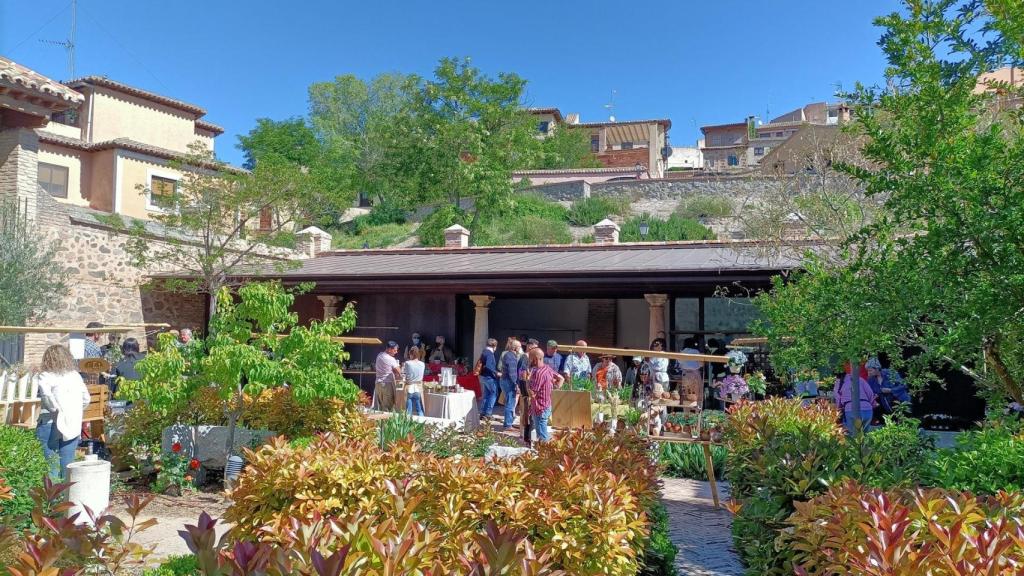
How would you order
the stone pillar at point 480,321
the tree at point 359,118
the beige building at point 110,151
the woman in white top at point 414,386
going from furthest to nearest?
the tree at point 359,118 < the beige building at point 110,151 < the stone pillar at point 480,321 < the woman in white top at point 414,386

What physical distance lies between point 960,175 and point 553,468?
2.62 meters

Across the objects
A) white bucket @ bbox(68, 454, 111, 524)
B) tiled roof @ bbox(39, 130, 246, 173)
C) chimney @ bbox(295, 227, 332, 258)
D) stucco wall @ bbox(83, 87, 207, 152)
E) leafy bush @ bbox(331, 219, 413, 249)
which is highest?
stucco wall @ bbox(83, 87, 207, 152)

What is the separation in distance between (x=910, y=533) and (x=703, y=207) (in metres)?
27.3

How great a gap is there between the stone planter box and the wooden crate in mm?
3443

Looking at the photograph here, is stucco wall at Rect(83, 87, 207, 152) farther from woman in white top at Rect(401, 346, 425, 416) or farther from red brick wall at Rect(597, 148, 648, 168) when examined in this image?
red brick wall at Rect(597, 148, 648, 168)

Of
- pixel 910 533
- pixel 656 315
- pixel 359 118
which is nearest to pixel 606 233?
pixel 656 315

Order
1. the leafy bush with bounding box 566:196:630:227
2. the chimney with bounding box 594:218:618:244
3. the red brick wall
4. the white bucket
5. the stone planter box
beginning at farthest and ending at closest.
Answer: the red brick wall < the leafy bush with bounding box 566:196:630:227 < the chimney with bounding box 594:218:618:244 < the stone planter box < the white bucket

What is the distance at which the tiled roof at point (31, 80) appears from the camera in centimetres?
1095

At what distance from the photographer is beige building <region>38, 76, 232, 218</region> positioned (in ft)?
81.3

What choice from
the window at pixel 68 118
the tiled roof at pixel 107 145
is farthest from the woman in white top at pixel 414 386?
the window at pixel 68 118

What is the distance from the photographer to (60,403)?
6.42m

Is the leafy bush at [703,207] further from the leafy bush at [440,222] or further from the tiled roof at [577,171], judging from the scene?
the leafy bush at [440,222]

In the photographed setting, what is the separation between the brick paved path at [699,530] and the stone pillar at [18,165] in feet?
38.4

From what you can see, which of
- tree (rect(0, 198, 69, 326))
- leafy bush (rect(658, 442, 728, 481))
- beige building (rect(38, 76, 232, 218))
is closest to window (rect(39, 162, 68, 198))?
beige building (rect(38, 76, 232, 218))
